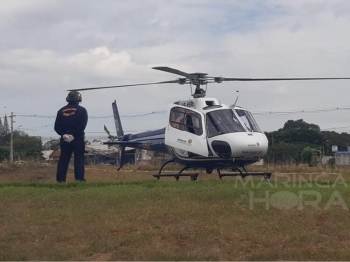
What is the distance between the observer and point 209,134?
62.8 ft

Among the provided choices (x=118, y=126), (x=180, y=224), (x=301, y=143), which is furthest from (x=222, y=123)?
(x=301, y=143)

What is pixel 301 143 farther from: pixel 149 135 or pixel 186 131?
pixel 186 131

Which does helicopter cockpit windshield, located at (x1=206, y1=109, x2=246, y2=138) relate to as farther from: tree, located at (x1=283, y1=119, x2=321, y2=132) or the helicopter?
tree, located at (x1=283, y1=119, x2=321, y2=132)

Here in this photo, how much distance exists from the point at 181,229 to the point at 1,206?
4659 mm

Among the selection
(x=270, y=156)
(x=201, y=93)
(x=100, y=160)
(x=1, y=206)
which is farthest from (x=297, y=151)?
(x=1, y=206)

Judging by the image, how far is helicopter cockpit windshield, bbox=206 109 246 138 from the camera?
18.8 metres

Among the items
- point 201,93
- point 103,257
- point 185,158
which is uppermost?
point 201,93

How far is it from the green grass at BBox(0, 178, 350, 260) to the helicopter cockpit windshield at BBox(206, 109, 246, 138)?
15.5ft

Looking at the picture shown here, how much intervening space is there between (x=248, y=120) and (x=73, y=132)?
218 inches

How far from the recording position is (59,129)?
18.5 metres

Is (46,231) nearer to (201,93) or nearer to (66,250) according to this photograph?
(66,250)

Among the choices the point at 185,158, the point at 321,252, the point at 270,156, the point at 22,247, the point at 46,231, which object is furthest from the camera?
the point at 270,156

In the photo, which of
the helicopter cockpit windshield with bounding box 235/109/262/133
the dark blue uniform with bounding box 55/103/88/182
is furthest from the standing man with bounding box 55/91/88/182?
the helicopter cockpit windshield with bounding box 235/109/262/133

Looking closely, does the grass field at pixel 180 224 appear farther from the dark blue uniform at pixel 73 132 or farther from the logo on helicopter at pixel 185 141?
the logo on helicopter at pixel 185 141
